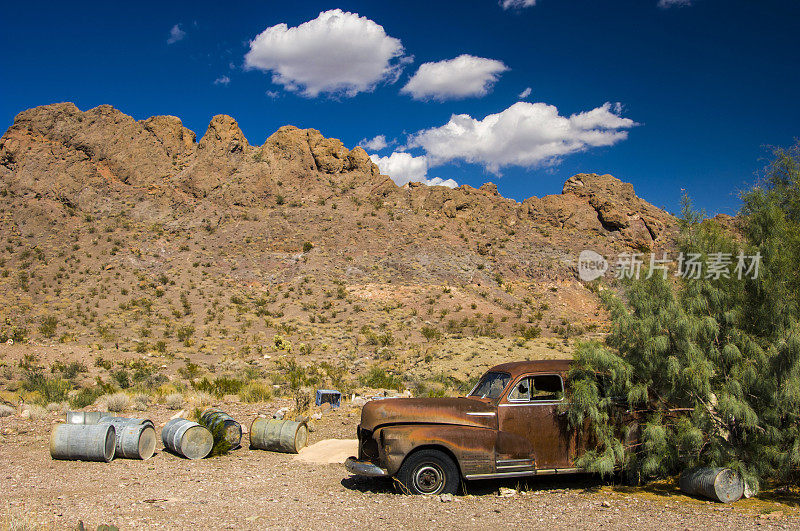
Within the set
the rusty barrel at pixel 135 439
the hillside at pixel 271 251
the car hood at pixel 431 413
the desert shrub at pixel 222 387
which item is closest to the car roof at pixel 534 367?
the car hood at pixel 431 413

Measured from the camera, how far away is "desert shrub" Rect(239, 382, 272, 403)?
16219 mm

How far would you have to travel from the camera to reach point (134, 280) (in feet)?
140

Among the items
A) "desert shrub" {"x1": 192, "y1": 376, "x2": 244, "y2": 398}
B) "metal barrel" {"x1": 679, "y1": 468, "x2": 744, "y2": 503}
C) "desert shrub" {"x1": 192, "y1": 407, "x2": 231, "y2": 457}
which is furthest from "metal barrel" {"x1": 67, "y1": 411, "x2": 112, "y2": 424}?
"metal barrel" {"x1": 679, "y1": 468, "x2": 744, "y2": 503}

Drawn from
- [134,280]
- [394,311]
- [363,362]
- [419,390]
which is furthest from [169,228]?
[419,390]

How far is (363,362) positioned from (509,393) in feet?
69.5

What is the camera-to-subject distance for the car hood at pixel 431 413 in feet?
23.8

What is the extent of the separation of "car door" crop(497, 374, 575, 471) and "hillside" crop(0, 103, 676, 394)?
16.1 m

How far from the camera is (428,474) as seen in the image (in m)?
7.22

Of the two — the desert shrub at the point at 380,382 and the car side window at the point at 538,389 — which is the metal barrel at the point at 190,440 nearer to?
the car side window at the point at 538,389

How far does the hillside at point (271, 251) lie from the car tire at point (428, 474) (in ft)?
53.8

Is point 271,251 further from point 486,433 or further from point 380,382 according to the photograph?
point 486,433

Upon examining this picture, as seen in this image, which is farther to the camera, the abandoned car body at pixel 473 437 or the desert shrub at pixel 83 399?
the desert shrub at pixel 83 399

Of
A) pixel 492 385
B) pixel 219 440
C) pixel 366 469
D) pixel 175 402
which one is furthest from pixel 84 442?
pixel 492 385

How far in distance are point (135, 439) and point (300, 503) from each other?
158 inches
